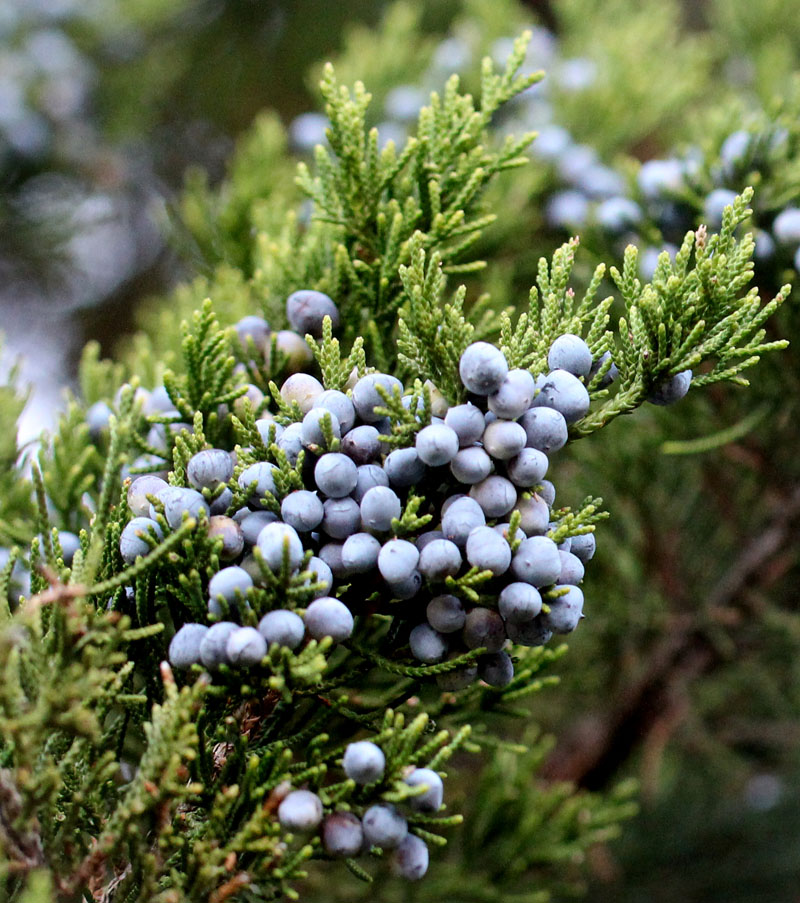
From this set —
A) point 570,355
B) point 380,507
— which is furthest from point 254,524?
point 570,355

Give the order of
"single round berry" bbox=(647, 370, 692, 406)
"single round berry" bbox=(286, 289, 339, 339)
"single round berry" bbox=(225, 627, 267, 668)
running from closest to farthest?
"single round berry" bbox=(225, 627, 267, 668)
"single round berry" bbox=(647, 370, 692, 406)
"single round berry" bbox=(286, 289, 339, 339)

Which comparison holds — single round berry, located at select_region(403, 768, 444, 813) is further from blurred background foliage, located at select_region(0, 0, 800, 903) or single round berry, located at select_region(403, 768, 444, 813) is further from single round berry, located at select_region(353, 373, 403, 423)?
blurred background foliage, located at select_region(0, 0, 800, 903)

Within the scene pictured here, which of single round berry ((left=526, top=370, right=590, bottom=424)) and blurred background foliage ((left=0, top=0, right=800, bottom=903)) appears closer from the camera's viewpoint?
single round berry ((left=526, top=370, right=590, bottom=424))

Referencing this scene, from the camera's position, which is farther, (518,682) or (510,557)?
(518,682)

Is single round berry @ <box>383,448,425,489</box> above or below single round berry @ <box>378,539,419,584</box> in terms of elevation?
above

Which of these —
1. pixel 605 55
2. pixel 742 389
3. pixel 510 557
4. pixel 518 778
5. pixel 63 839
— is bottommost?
pixel 518 778

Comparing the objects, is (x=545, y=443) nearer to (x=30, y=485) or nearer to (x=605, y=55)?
(x=30, y=485)

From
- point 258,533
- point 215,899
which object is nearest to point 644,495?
point 258,533

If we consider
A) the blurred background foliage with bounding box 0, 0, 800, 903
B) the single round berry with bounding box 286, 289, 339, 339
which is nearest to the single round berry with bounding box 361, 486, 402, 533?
the single round berry with bounding box 286, 289, 339, 339
